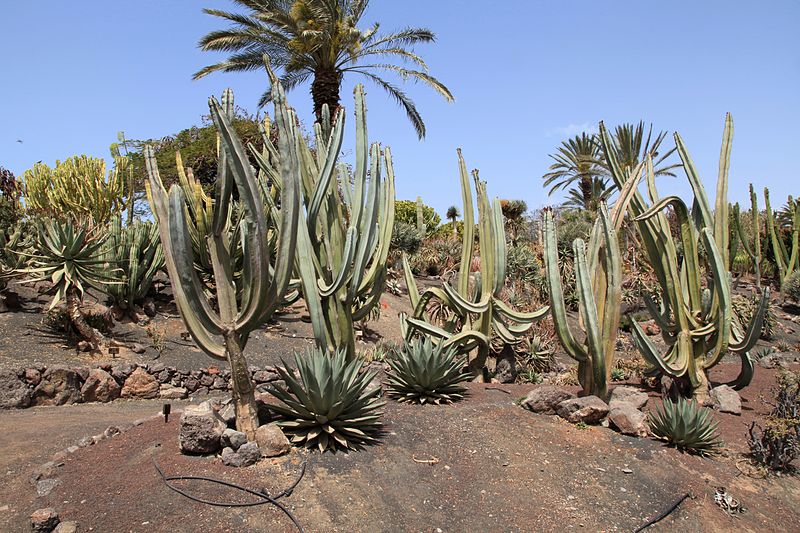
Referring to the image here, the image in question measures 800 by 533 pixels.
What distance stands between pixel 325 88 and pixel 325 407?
12.9 metres

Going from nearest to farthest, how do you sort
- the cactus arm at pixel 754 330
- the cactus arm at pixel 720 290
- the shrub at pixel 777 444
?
1. the shrub at pixel 777 444
2. the cactus arm at pixel 754 330
3. the cactus arm at pixel 720 290

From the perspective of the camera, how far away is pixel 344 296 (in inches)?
252

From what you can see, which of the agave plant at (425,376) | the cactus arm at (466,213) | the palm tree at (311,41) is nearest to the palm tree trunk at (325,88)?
the palm tree at (311,41)

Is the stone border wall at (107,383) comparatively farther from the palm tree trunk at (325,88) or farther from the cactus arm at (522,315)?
the palm tree trunk at (325,88)

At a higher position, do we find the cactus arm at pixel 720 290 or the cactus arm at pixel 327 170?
the cactus arm at pixel 327 170

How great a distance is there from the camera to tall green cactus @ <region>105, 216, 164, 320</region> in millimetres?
10938

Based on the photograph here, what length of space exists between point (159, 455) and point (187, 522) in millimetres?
987

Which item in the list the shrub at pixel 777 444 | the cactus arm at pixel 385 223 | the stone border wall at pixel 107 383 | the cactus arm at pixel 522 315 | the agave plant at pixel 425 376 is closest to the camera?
the shrub at pixel 777 444

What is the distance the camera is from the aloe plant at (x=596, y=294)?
630 cm

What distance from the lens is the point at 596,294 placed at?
22.1 feet

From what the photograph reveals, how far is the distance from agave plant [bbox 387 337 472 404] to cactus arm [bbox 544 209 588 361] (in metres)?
1.09

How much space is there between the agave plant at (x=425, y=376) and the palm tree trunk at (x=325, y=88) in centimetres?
1103

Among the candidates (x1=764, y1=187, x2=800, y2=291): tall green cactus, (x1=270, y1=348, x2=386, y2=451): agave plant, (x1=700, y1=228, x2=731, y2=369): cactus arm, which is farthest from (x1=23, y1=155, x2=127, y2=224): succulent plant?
(x1=764, y1=187, x2=800, y2=291): tall green cactus

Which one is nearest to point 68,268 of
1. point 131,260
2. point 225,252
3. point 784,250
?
point 131,260
